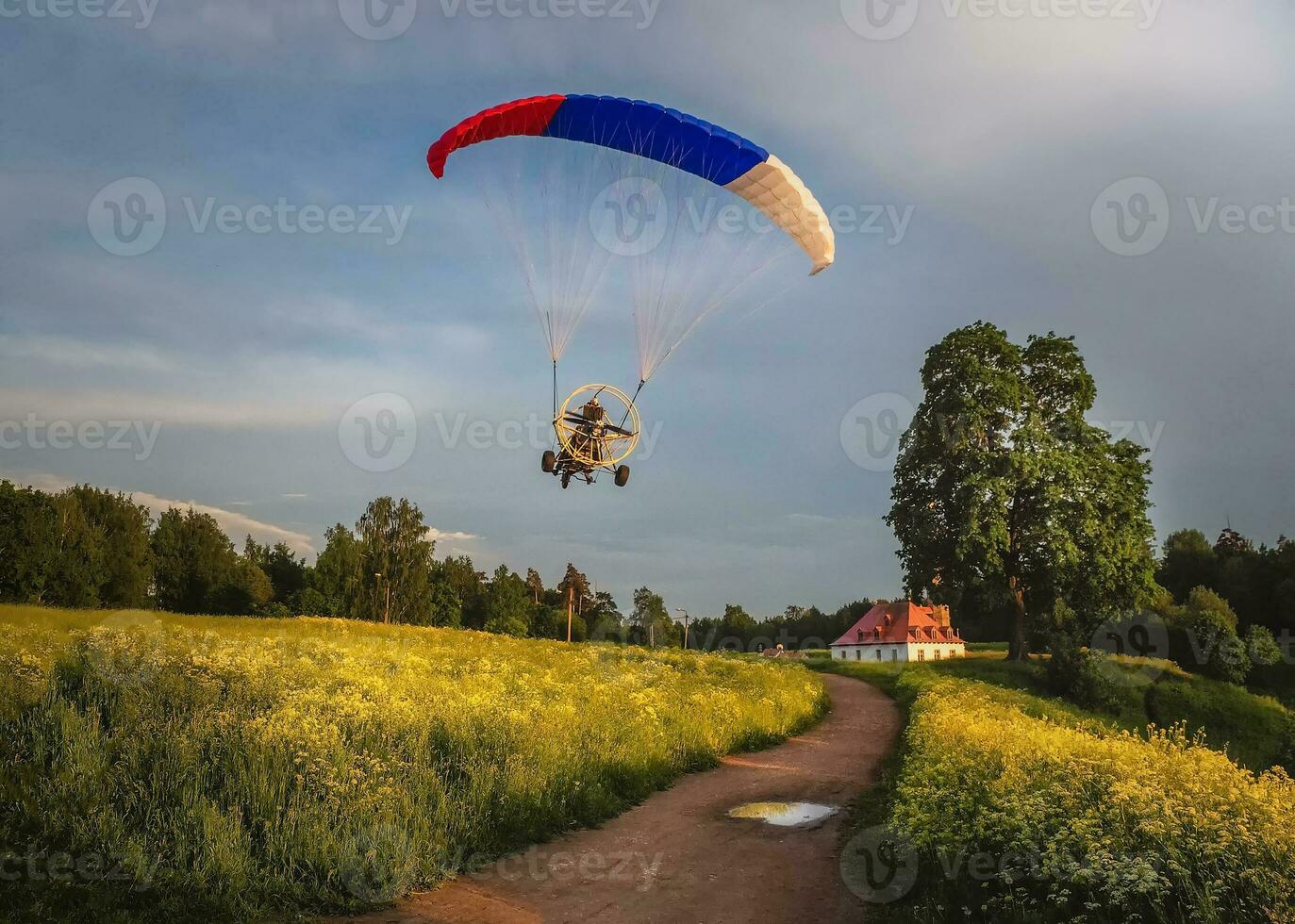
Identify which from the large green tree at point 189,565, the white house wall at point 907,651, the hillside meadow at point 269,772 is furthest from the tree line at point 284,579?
the hillside meadow at point 269,772

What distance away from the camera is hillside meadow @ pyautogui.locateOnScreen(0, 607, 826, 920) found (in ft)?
23.0

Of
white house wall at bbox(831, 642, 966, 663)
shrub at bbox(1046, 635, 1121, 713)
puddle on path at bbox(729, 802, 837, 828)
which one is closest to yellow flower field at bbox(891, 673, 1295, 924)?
puddle on path at bbox(729, 802, 837, 828)

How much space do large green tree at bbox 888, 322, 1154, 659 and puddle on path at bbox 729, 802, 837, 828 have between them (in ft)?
73.9

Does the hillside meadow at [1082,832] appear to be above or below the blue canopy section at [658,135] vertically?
below

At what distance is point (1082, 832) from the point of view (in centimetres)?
675

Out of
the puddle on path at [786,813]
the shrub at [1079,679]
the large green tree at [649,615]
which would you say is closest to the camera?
the puddle on path at [786,813]

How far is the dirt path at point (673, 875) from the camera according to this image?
745 centimetres

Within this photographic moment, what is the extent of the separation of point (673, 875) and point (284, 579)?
9611cm

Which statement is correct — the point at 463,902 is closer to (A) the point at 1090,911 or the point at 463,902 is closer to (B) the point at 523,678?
(A) the point at 1090,911

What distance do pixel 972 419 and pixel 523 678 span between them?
2445 centimetres

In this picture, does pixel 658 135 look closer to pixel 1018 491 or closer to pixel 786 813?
pixel 786 813

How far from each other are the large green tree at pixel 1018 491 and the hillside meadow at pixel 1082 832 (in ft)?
73.8

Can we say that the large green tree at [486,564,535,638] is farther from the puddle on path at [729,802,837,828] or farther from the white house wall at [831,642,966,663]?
the puddle on path at [729,802,837,828]

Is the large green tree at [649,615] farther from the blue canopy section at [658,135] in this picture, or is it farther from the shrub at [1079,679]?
the blue canopy section at [658,135]
